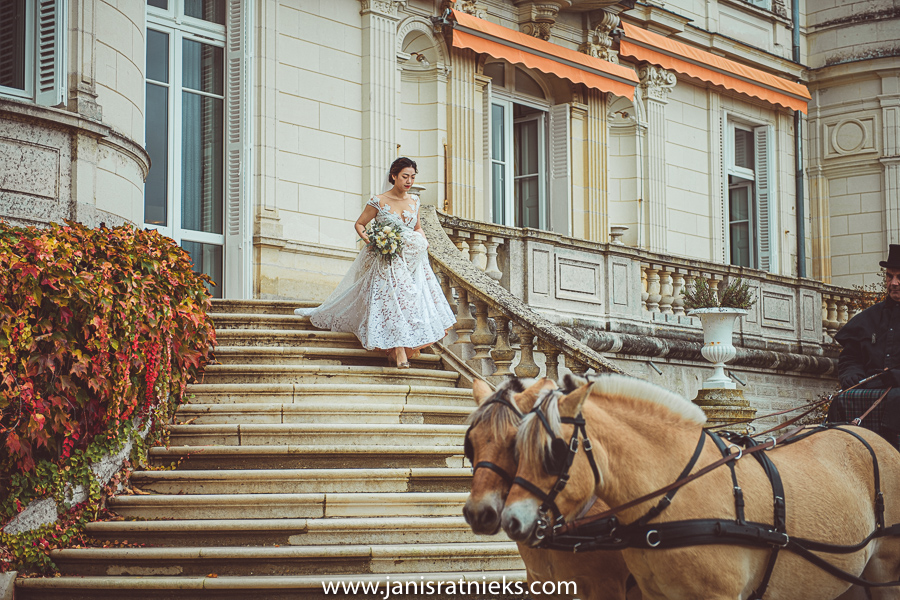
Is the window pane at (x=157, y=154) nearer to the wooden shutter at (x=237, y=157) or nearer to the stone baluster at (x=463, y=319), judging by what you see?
the wooden shutter at (x=237, y=157)

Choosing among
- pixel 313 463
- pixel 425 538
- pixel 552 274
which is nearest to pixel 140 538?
pixel 313 463

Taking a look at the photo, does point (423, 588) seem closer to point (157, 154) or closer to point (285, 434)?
point (285, 434)

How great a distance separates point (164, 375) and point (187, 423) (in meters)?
0.46

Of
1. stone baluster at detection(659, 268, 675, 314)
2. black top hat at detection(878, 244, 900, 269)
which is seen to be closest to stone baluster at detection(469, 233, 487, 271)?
stone baluster at detection(659, 268, 675, 314)

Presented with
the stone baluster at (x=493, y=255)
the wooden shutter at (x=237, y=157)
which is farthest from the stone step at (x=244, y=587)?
the wooden shutter at (x=237, y=157)

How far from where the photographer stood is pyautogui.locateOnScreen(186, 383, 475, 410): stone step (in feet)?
24.7

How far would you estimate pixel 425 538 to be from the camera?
20.0 feet

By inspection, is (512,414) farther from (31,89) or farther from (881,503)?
(31,89)

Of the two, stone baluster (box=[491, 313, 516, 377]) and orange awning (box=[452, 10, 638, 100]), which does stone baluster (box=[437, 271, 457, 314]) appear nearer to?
stone baluster (box=[491, 313, 516, 377])

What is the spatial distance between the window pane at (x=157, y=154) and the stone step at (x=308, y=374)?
333cm

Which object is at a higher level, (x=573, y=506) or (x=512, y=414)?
(x=512, y=414)

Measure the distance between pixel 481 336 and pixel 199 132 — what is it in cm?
435

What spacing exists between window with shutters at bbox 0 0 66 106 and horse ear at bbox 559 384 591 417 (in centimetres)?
639

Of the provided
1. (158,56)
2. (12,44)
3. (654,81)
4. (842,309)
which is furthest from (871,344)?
(654,81)
